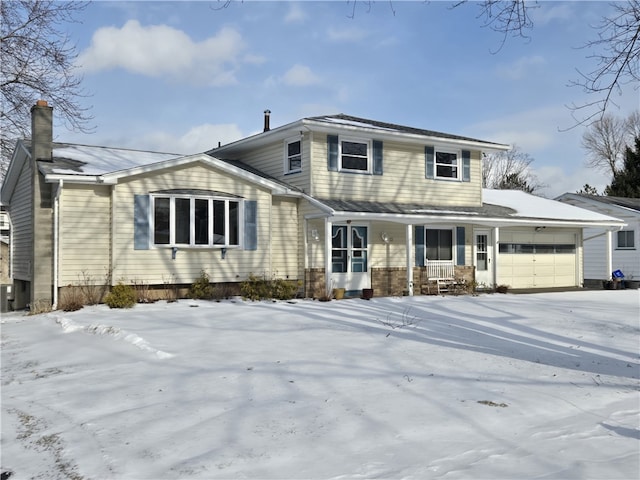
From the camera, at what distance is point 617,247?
27.1m

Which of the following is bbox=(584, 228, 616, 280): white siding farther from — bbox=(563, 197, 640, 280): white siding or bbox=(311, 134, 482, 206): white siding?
bbox=(311, 134, 482, 206): white siding

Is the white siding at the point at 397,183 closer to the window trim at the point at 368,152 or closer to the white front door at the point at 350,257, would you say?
the window trim at the point at 368,152

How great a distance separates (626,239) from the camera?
26781 millimetres

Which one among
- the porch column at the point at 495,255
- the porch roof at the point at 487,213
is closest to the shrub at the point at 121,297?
the porch roof at the point at 487,213

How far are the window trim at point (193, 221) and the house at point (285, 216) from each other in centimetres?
3

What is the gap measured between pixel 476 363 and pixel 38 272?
1123cm

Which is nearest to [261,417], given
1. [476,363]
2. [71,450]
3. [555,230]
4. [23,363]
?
[71,450]

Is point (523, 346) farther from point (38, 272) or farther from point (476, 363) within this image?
point (38, 272)

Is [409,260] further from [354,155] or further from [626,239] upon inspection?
[626,239]

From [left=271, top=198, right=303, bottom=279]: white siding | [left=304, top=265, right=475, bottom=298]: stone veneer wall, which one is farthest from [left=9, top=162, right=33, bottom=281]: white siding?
[left=304, top=265, right=475, bottom=298]: stone veneer wall

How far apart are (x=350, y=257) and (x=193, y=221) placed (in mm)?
5192

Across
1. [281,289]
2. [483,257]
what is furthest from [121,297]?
[483,257]

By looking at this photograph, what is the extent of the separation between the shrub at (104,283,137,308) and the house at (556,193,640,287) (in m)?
20.0

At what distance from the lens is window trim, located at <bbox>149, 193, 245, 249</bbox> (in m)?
15.4
